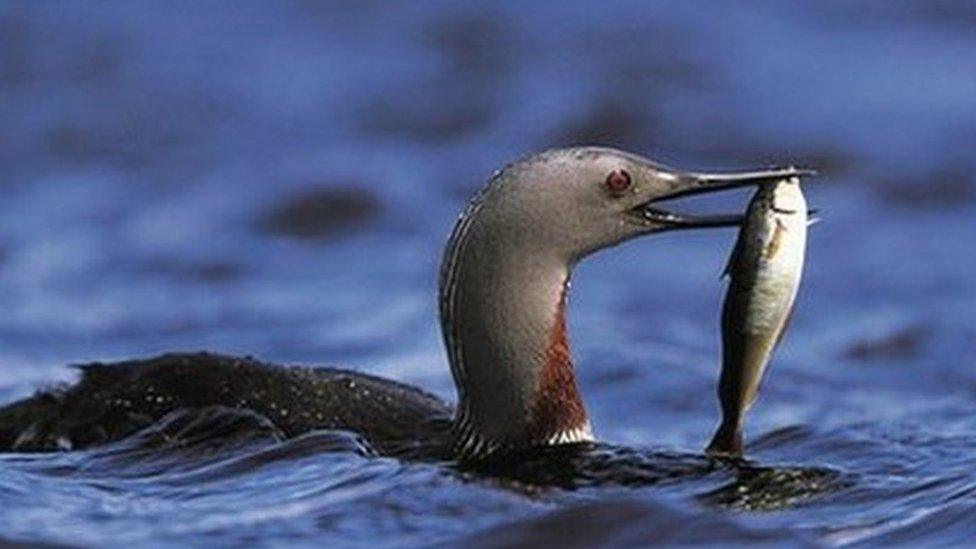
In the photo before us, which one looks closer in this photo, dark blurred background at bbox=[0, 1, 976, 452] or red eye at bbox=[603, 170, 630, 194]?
red eye at bbox=[603, 170, 630, 194]

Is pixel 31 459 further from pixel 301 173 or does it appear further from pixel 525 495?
pixel 301 173

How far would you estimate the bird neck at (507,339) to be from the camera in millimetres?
10242

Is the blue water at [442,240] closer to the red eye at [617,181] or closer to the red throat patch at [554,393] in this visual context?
the red throat patch at [554,393]

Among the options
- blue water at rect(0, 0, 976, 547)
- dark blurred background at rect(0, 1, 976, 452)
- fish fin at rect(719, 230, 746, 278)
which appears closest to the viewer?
blue water at rect(0, 0, 976, 547)

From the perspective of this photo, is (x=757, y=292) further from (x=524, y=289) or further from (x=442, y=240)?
(x=442, y=240)

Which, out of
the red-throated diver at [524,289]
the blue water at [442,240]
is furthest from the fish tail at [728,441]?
the red-throated diver at [524,289]

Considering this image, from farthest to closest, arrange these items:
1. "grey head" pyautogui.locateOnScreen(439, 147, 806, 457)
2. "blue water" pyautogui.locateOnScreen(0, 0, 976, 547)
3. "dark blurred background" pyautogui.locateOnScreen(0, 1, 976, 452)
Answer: "dark blurred background" pyautogui.locateOnScreen(0, 1, 976, 452), "grey head" pyautogui.locateOnScreen(439, 147, 806, 457), "blue water" pyautogui.locateOnScreen(0, 0, 976, 547)

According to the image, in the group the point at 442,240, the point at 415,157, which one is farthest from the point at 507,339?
the point at 415,157

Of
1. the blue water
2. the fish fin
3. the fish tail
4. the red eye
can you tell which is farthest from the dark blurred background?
the red eye

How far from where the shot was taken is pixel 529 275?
10289 mm

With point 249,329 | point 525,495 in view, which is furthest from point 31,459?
point 249,329

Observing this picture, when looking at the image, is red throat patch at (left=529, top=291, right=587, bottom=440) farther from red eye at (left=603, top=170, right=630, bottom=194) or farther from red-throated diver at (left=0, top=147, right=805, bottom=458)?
red eye at (left=603, top=170, right=630, bottom=194)

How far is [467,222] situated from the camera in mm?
10234

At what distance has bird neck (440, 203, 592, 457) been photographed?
10242 mm
